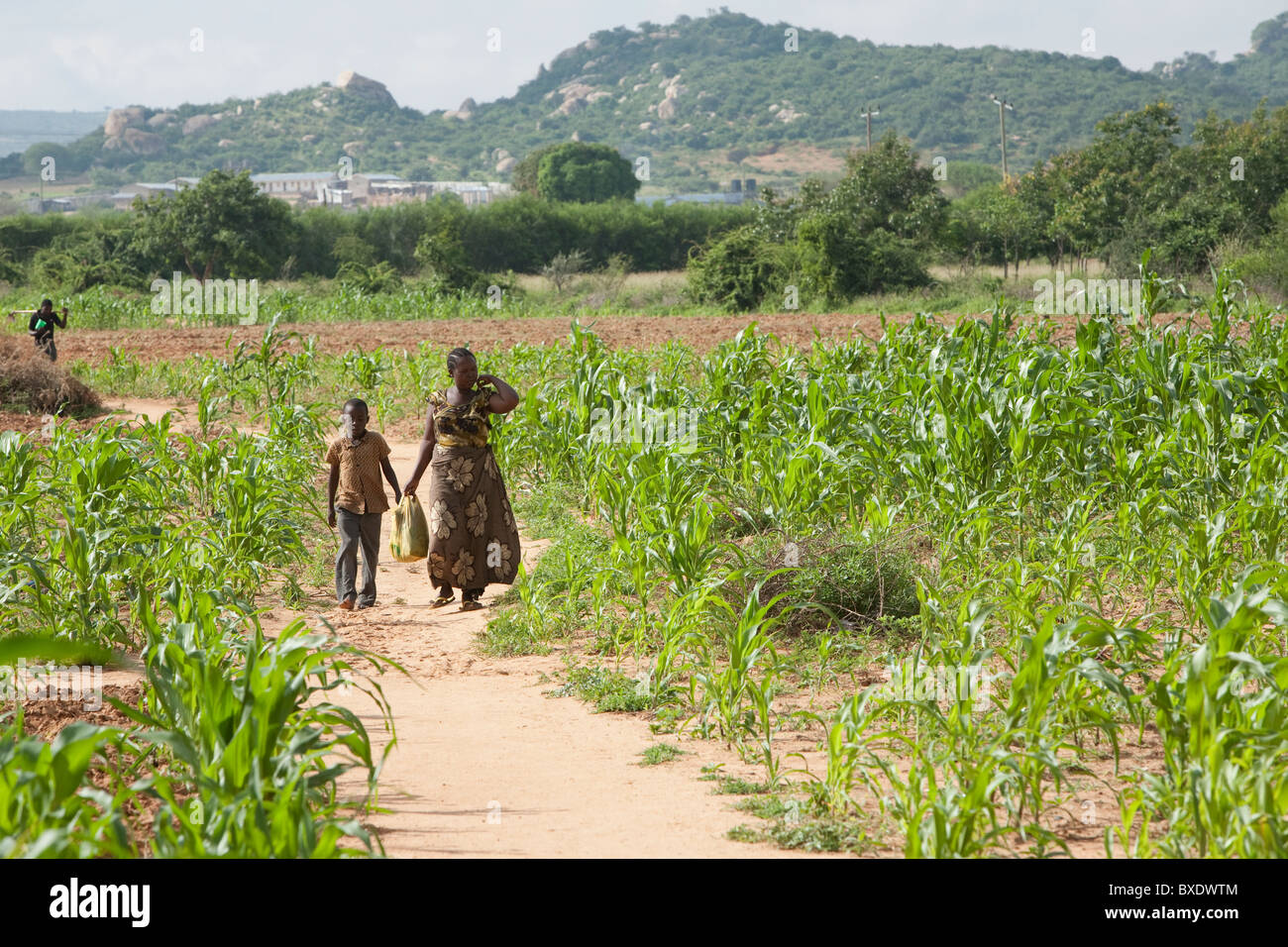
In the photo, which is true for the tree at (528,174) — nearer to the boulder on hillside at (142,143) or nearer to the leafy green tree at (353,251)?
the leafy green tree at (353,251)

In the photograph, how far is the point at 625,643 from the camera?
527cm

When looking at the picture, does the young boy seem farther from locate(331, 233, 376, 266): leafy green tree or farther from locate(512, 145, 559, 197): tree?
locate(512, 145, 559, 197): tree

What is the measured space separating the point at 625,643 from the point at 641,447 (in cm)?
157

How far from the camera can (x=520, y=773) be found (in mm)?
3850

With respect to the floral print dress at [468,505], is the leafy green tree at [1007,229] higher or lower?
higher

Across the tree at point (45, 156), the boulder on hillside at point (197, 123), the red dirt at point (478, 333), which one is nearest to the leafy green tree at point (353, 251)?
Answer: the red dirt at point (478, 333)

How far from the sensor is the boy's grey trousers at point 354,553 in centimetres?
645

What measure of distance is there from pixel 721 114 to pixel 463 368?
4221 inches

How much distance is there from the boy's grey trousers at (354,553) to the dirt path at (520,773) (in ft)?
2.40

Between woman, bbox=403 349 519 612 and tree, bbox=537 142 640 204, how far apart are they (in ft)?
179

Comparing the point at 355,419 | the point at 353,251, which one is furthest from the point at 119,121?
the point at 355,419

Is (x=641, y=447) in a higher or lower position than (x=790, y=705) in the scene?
higher
